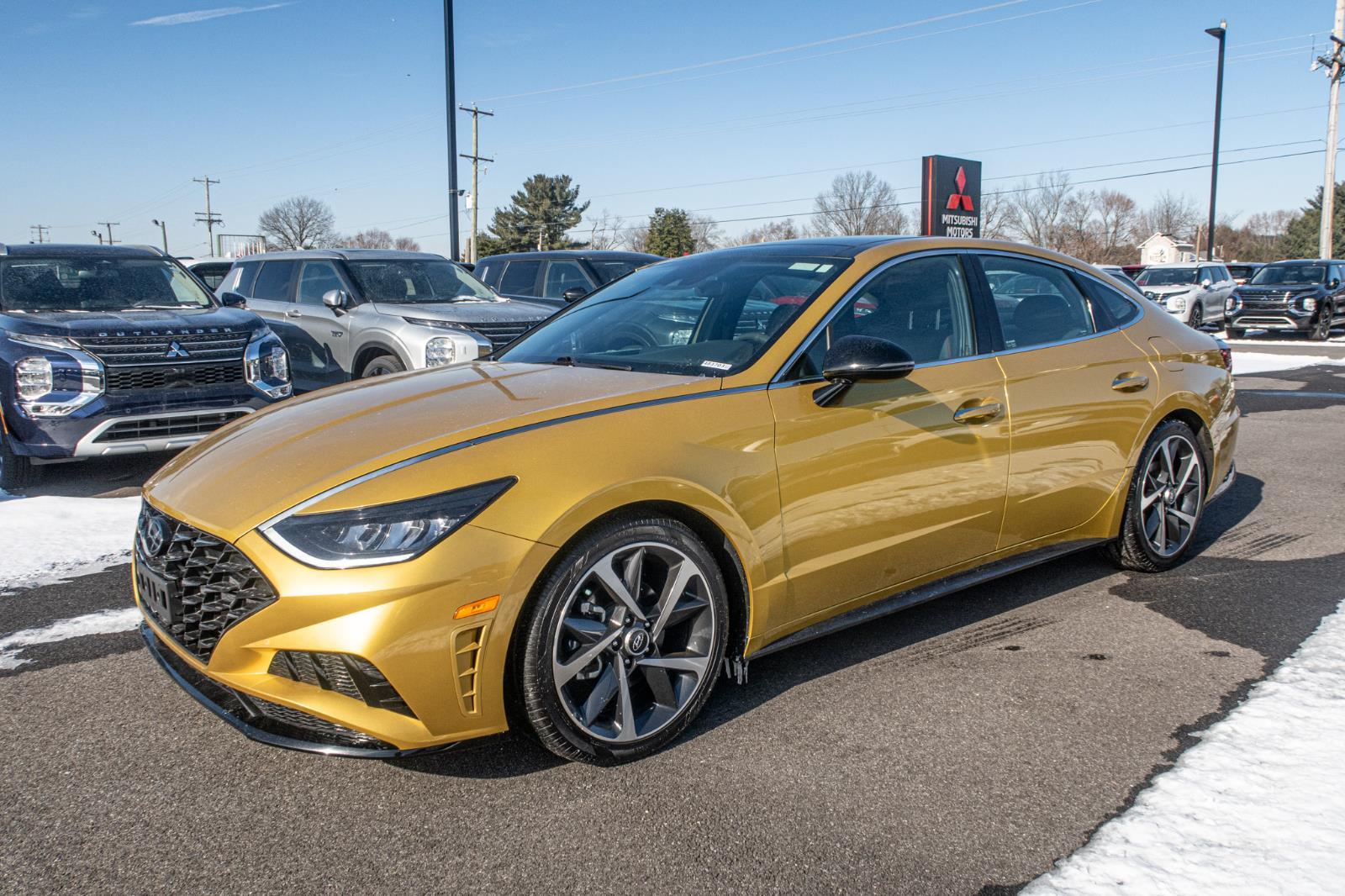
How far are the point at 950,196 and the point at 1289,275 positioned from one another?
42.9 ft

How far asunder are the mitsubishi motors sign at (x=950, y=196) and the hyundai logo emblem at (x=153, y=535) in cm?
1326

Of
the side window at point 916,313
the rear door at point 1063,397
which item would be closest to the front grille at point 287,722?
the side window at point 916,313

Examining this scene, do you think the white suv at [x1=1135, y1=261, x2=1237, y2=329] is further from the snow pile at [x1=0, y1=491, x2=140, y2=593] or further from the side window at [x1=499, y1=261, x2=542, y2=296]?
the snow pile at [x1=0, y1=491, x2=140, y2=593]

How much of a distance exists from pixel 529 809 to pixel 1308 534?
483 cm

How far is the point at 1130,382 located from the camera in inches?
182

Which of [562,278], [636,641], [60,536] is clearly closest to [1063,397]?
[636,641]

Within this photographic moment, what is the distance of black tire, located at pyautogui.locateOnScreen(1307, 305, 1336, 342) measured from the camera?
23.2 m

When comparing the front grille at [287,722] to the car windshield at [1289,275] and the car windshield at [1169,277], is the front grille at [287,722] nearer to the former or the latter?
the car windshield at [1169,277]

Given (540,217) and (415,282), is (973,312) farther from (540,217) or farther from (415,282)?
(540,217)

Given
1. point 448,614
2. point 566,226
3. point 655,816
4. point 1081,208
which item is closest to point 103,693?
point 448,614

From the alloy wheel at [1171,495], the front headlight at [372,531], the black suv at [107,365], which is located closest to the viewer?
the front headlight at [372,531]

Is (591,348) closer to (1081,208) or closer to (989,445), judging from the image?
(989,445)

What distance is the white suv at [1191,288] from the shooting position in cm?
2395

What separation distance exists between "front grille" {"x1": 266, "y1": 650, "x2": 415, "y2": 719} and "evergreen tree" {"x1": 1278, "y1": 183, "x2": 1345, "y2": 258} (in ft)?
281
